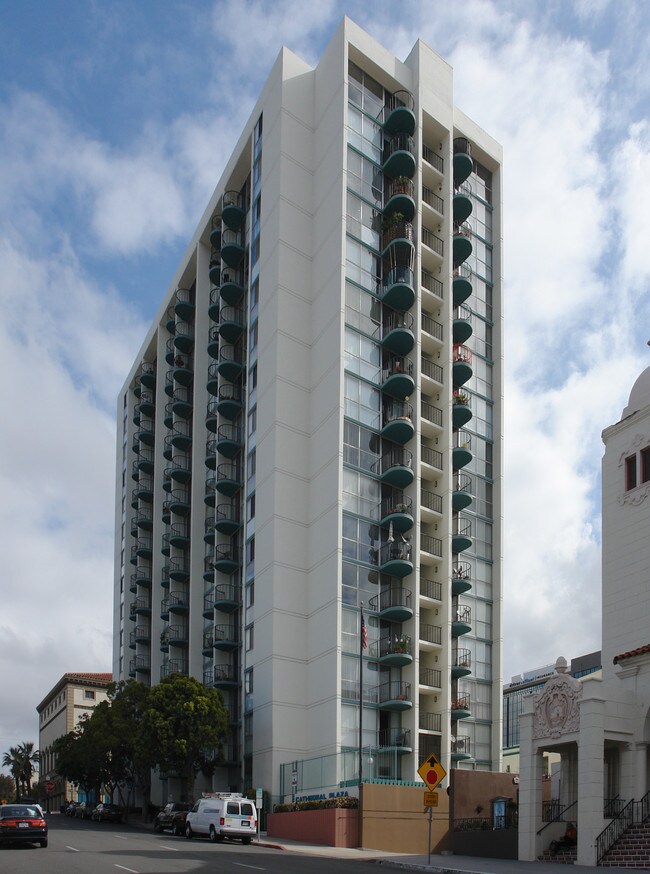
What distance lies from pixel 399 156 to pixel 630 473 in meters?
30.8

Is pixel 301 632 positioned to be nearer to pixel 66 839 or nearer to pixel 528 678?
pixel 66 839

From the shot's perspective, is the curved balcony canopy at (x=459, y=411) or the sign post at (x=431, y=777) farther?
the curved balcony canopy at (x=459, y=411)

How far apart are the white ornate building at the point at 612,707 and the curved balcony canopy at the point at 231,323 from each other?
34.9 metres

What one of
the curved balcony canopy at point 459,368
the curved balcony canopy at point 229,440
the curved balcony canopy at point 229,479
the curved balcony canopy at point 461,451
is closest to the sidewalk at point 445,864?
the curved balcony canopy at point 461,451

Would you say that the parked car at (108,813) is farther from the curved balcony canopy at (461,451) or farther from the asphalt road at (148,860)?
the curved balcony canopy at (461,451)

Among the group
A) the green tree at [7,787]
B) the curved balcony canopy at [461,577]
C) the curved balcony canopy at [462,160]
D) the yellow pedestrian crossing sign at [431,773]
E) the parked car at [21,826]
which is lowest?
the green tree at [7,787]

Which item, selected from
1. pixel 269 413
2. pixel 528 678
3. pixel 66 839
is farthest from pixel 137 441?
pixel 66 839

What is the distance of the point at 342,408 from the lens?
56.5 m

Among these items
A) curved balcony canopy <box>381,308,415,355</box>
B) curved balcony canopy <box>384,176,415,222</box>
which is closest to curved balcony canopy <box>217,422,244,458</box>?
curved balcony canopy <box>381,308,415,355</box>

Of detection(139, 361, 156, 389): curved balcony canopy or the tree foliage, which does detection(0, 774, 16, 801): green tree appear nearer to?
detection(139, 361, 156, 389): curved balcony canopy

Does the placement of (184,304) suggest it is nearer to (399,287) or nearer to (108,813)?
(399,287)

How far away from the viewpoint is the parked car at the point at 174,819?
4544 centimetres

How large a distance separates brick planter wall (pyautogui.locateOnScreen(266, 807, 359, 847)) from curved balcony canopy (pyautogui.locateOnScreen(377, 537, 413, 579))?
15.6m

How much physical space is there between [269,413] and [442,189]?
19.4 metres
